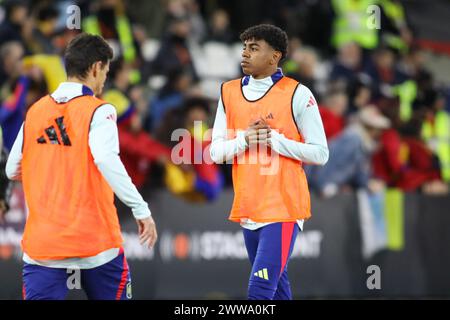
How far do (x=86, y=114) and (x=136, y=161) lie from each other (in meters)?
5.80

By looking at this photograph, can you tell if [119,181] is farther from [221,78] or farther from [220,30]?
[220,30]

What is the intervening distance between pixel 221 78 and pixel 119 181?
935 cm

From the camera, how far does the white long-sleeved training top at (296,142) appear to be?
7.38 meters

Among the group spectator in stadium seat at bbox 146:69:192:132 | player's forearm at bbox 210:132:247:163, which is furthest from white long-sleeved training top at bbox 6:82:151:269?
spectator in stadium seat at bbox 146:69:192:132

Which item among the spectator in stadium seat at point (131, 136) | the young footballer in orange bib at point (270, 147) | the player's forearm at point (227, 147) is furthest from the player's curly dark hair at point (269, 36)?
the spectator in stadium seat at point (131, 136)

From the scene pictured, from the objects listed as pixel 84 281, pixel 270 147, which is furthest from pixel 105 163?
pixel 270 147

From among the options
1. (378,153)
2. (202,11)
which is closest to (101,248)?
(378,153)

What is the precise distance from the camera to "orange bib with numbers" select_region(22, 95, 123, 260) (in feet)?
22.1

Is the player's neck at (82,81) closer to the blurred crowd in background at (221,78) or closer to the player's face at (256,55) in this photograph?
the player's face at (256,55)

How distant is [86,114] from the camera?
22.1 feet

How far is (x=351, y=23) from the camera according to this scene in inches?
674

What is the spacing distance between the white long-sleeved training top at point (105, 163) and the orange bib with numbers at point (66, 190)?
1.8 inches

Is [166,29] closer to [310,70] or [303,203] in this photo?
[310,70]

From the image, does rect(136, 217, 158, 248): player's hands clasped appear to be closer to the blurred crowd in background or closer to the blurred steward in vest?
the blurred crowd in background
